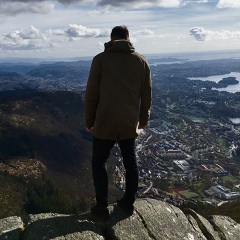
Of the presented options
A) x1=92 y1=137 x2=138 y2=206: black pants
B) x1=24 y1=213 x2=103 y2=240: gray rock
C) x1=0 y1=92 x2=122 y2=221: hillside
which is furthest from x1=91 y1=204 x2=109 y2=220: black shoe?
x1=0 y1=92 x2=122 y2=221: hillside

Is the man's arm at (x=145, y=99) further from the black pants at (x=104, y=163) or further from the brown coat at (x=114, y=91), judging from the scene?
the black pants at (x=104, y=163)

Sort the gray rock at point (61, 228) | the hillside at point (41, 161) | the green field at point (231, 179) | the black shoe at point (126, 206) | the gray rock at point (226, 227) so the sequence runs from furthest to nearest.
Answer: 1. the green field at point (231, 179)
2. the hillside at point (41, 161)
3. the gray rock at point (226, 227)
4. the black shoe at point (126, 206)
5. the gray rock at point (61, 228)

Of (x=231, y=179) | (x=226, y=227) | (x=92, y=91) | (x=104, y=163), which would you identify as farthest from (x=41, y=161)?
(x=92, y=91)

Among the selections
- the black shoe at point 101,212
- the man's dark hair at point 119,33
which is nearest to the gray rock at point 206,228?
the black shoe at point 101,212

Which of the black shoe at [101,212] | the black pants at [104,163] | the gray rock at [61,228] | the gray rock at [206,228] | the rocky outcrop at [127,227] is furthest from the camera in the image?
the gray rock at [206,228]

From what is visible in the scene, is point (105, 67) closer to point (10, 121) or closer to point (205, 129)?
point (10, 121)

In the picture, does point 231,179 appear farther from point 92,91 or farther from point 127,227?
point 92,91
